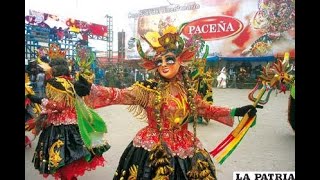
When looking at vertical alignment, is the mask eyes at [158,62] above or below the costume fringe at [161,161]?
above

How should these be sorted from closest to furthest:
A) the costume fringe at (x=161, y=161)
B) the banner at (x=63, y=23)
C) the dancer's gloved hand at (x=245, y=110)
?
the costume fringe at (x=161, y=161), the dancer's gloved hand at (x=245, y=110), the banner at (x=63, y=23)

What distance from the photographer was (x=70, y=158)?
115 inches

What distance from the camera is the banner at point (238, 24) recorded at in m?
2.79

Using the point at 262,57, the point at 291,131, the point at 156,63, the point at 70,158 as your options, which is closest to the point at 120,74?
the point at 156,63

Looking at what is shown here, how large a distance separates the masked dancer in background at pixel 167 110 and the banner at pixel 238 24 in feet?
0.36

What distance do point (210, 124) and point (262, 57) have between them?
57 cm

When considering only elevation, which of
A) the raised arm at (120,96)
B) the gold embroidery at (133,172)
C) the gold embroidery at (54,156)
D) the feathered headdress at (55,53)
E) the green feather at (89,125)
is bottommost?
the gold embroidery at (133,172)

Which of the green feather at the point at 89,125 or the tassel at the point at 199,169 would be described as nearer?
the tassel at the point at 199,169

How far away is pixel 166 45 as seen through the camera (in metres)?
2.69

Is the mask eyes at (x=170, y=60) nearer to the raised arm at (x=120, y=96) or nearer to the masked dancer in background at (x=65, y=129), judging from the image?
the raised arm at (x=120, y=96)

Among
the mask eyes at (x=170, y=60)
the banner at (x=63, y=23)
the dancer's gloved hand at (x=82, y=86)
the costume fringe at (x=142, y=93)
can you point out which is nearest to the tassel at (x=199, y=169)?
the costume fringe at (x=142, y=93)

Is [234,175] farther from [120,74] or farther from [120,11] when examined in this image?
[120,11]

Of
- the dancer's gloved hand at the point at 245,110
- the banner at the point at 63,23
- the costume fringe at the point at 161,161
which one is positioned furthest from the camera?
the banner at the point at 63,23

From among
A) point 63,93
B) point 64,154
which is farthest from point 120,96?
point 64,154
